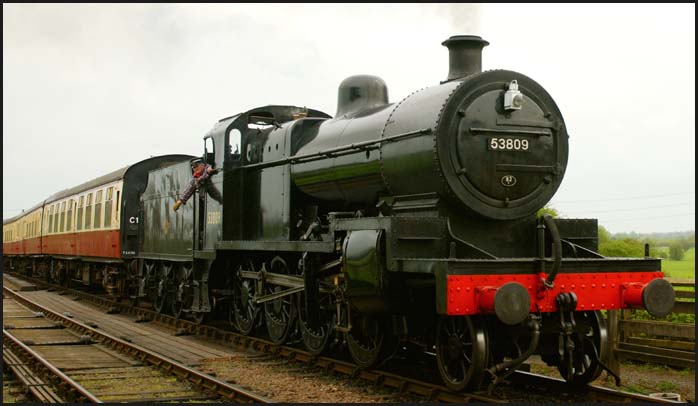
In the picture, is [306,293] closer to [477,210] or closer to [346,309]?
[346,309]

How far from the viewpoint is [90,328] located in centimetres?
1355

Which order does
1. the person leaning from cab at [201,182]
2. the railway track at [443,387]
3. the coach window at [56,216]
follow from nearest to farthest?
the railway track at [443,387]
the person leaning from cab at [201,182]
the coach window at [56,216]

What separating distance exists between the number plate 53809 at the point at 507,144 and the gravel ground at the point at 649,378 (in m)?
3.07

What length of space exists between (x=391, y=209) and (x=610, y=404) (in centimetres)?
307

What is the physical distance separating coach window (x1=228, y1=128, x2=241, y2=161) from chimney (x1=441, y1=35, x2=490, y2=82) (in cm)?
484

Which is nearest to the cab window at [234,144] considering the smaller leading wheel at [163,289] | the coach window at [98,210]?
the smaller leading wheel at [163,289]

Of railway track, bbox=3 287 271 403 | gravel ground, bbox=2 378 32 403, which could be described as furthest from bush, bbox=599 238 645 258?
gravel ground, bbox=2 378 32 403

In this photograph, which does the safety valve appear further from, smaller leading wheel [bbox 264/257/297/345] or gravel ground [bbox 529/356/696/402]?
smaller leading wheel [bbox 264/257/297/345]

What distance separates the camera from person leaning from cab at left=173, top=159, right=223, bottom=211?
12430mm

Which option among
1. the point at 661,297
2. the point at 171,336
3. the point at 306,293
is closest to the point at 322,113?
the point at 306,293

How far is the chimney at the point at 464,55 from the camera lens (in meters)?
8.26

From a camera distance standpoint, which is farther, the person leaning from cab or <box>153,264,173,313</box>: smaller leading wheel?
<box>153,264,173,313</box>: smaller leading wheel

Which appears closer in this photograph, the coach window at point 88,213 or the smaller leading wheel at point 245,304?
the smaller leading wheel at point 245,304

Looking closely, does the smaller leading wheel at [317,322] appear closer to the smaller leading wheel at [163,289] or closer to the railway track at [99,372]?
the railway track at [99,372]
